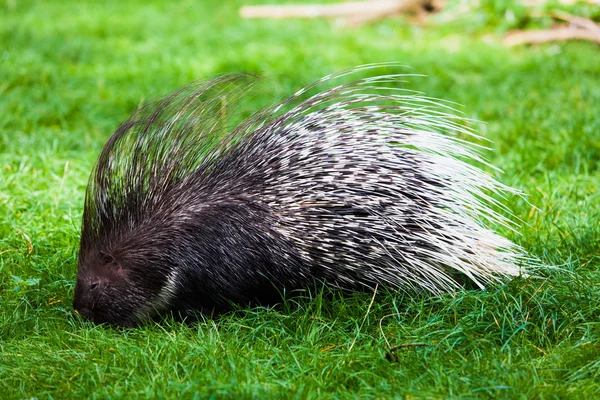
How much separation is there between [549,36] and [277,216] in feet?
18.3

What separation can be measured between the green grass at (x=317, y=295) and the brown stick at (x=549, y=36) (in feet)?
0.39

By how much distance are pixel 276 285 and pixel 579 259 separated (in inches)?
50.7

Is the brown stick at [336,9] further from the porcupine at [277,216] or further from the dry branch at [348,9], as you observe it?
the porcupine at [277,216]

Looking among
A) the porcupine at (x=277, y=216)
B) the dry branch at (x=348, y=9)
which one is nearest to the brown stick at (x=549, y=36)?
the dry branch at (x=348, y=9)

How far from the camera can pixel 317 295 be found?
115 inches

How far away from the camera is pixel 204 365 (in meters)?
2.56

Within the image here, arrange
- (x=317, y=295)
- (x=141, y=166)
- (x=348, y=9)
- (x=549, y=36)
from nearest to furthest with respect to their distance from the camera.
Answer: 1. (x=317, y=295)
2. (x=141, y=166)
3. (x=549, y=36)
4. (x=348, y=9)

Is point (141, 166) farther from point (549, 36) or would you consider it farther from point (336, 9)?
point (336, 9)

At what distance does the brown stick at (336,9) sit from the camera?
30.1 feet

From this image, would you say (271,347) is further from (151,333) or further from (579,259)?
(579,259)

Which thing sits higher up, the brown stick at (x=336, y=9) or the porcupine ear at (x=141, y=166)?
the brown stick at (x=336, y=9)

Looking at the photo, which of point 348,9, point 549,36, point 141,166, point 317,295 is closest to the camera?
point 317,295

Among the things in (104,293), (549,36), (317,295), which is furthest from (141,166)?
(549,36)

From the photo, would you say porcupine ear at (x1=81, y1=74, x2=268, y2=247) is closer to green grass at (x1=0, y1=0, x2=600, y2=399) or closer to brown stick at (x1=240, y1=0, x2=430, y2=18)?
green grass at (x1=0, y1=0, x2=600, y2=399)
